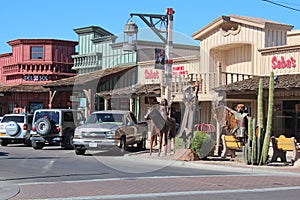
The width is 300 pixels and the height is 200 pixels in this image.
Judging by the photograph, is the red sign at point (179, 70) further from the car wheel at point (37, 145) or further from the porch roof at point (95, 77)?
the car wheel at point (37, 145)

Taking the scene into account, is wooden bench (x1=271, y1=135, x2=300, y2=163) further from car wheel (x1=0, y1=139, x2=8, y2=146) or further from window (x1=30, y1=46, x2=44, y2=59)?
window (x1=30, y1=46, x2=44, y2=59)

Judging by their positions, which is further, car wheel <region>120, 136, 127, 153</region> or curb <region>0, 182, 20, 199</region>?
car wheel <region>120, 136, 127, 153</region>

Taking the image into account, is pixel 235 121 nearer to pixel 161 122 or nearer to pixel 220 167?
pixel 161 122

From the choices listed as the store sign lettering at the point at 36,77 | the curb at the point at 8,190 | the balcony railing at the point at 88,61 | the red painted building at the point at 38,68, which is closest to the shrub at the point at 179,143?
the curb at the point at 8,190

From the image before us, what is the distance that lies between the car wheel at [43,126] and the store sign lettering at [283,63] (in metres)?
10.5

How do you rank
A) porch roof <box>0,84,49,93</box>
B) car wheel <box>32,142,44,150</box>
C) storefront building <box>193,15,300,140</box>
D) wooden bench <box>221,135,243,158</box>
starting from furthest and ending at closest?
porch roof <box>0,84,49,93</box>
car wheel <box>32,142,44,150</box>
storefront building <box>193,15,300,140</box>
wooden bench <box>221,135,243,158</box>

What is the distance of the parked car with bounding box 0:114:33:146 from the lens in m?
24.8

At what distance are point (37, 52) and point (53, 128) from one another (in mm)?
21373

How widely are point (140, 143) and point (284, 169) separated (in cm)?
812

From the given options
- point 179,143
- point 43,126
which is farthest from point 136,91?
point 179,143

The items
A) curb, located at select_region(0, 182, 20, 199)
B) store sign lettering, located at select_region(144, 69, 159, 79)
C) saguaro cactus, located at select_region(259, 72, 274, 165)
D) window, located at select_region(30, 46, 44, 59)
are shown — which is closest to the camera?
curb, located at select_region(0, 182, 20, 199)

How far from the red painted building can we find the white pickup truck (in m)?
22.0

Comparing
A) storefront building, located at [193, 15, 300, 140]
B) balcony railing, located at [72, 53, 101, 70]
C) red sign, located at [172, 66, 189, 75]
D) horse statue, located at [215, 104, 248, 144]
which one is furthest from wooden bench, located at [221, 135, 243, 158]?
balcony railing, located at [72, 53, 101, 70]

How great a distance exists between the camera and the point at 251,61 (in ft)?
82.8
